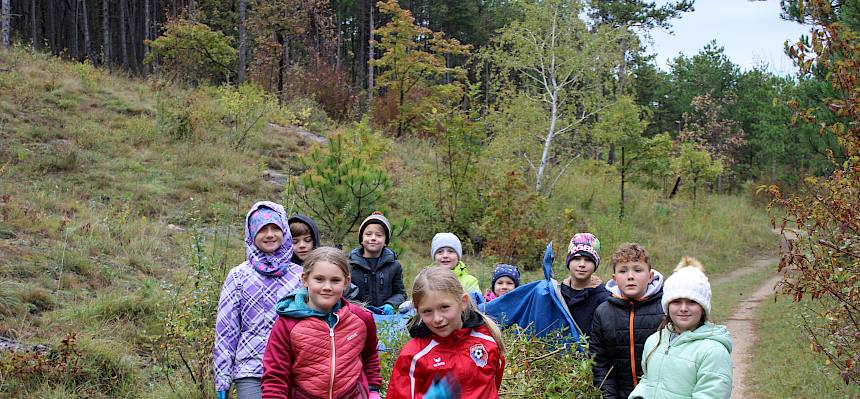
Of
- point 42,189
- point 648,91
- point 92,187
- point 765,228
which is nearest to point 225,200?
point 92,187

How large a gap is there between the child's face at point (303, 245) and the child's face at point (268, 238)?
2.43 ft

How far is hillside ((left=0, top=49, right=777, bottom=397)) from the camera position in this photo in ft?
19.1

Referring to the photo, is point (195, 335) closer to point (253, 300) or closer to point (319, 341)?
point (253, 300)

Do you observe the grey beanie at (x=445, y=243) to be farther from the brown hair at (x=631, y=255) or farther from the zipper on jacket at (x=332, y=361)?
the zipper on jacket at (x=332, y=361)

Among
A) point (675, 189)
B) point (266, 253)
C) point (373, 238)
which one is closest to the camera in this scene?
point (266, 253)

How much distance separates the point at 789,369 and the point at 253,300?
783cm

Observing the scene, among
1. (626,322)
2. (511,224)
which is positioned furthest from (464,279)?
(511,224)

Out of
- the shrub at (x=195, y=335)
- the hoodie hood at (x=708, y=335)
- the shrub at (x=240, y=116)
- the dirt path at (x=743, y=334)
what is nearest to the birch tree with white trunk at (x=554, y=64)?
the dirt path at (x=743, y=334)

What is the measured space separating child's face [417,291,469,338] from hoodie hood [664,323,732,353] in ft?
3.88

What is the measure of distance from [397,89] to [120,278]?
17.1 m

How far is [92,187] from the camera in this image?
34.9ft

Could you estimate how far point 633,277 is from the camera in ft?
13.0

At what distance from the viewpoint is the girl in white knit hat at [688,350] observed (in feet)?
10.5

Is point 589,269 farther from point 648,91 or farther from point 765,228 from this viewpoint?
point 648,91
